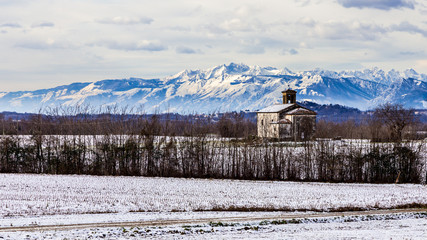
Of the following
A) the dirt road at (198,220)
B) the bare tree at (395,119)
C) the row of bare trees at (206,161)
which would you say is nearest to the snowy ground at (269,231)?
the dirt road at (198,220)

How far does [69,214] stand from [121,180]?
61.6 feet

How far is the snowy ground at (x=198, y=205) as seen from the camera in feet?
76.0

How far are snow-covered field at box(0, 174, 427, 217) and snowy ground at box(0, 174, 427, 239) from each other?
0.23ft

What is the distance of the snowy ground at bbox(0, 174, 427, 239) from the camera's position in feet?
76.0

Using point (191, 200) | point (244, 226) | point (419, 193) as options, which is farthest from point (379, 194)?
point (244, 226)

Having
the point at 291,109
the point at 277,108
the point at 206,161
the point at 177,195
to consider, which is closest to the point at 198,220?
the point at 177,195

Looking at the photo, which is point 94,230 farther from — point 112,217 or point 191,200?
point 191,200

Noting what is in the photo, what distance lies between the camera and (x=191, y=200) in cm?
3412

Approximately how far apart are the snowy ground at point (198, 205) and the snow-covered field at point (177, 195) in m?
0.07

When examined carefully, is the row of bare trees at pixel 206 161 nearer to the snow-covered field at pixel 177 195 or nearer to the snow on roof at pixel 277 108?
the snow-covered field at pixel 177 195

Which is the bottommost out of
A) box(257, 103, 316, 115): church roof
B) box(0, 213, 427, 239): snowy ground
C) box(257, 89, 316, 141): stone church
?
box(0, 213, 427, 239): snowy ground

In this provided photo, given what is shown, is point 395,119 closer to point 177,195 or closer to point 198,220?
point 177,195

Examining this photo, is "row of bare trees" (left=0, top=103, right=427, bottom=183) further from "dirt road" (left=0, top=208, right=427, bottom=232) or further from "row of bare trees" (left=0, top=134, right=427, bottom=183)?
"dirt road" (left=0, top=208, right=427, bottom=232)

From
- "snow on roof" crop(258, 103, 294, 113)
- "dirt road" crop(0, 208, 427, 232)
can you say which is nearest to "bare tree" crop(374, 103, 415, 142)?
"snow on roof" crop(258, 103, 294, 113)
